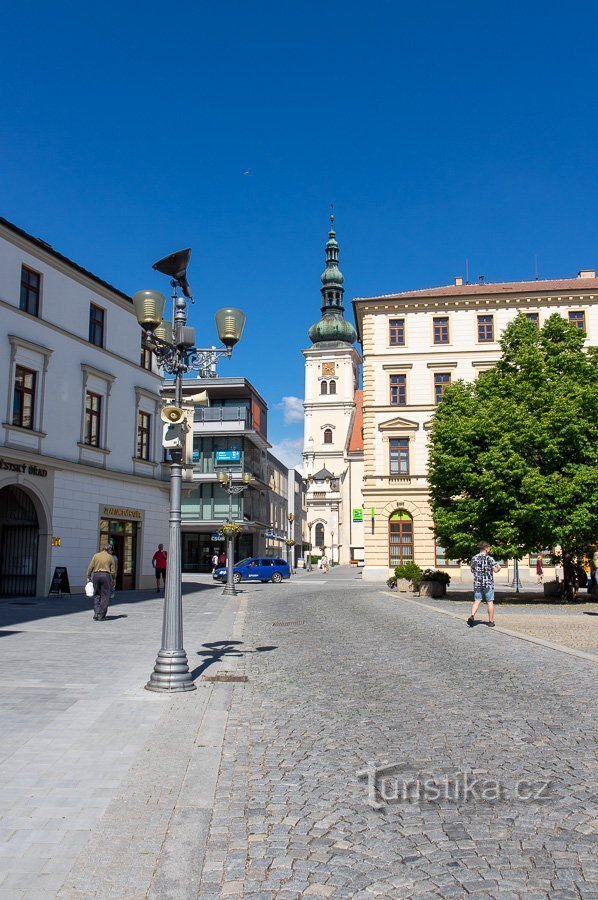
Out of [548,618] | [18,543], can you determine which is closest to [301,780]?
[548,618]

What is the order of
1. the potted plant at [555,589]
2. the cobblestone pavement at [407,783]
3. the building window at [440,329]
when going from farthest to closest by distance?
the building window at [440,329] < the potted plant at [555,589] < the cobblestone pavement at [407,783]

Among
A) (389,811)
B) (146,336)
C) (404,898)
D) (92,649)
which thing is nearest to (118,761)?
(389,811)

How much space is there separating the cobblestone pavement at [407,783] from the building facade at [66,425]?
52.7 ft

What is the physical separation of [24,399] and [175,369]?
15.3 metres

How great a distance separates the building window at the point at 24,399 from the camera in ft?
77.4

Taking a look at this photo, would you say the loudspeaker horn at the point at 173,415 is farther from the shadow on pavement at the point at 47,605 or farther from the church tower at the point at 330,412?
the church tower at the point at 330,412

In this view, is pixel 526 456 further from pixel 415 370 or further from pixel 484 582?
pixel 415 370

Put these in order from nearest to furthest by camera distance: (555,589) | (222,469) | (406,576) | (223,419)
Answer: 1. (555,589)
2. (406,576)
3. (222,469)
4. (223,419)

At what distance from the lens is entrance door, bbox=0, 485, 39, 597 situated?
2452 centimetres

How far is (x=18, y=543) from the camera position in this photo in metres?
24.8

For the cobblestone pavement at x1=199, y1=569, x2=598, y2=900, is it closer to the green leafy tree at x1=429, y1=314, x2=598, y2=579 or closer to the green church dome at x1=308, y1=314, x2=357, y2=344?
the green leafy tree at x1=429, y1=314, x2=598, y2=579

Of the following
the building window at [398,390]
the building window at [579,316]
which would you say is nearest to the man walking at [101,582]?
the building window at [398,390]

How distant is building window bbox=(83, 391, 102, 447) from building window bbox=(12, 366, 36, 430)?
3.04 meters

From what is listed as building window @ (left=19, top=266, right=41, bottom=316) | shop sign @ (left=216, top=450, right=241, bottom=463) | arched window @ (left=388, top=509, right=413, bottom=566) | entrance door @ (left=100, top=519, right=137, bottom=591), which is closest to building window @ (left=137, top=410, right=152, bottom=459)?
entrance door @ (left=100, top=519, right=137, bottom=591)
